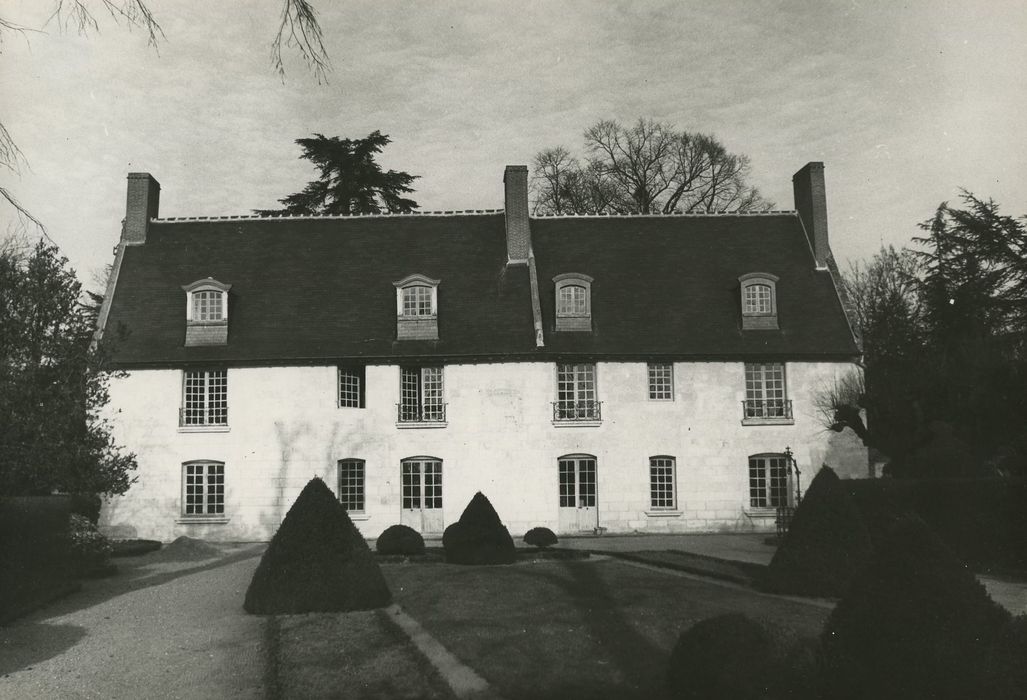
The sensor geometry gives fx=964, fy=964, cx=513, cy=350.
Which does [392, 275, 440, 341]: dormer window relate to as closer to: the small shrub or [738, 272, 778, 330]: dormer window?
[738, 272, 778, 330]: dormer window

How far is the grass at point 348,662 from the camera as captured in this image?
9.15 metres

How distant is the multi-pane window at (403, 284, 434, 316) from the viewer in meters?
29.4

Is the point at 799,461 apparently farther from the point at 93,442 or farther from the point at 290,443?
the point at 93,442

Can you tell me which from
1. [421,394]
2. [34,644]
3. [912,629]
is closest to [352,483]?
→ [421,394]

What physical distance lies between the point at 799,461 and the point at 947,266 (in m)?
10.3

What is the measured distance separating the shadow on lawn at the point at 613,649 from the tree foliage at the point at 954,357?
8.22 m

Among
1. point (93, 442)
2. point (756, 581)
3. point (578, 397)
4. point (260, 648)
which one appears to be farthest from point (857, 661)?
point (578, 397)

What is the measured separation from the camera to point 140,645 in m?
11.8

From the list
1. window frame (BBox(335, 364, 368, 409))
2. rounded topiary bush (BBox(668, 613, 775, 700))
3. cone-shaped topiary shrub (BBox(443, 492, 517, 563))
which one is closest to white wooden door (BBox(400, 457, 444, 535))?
window frame (BBox(335, 364, 368, 409))

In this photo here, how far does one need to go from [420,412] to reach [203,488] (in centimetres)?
673

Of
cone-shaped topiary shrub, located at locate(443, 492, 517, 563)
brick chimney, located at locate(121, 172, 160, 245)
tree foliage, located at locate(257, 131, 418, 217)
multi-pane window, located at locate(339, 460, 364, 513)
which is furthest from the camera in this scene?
tree foliage, located at locate(257, 131, 418, 217)

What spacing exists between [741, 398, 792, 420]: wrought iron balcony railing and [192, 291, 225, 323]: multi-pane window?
16035 millimetres

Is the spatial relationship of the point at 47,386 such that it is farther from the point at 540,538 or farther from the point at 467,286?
the point at 467,286

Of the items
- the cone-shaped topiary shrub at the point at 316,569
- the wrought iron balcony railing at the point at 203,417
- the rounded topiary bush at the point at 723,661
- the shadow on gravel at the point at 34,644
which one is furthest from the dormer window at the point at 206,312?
the rounded topiary bush at the point at 723,661
